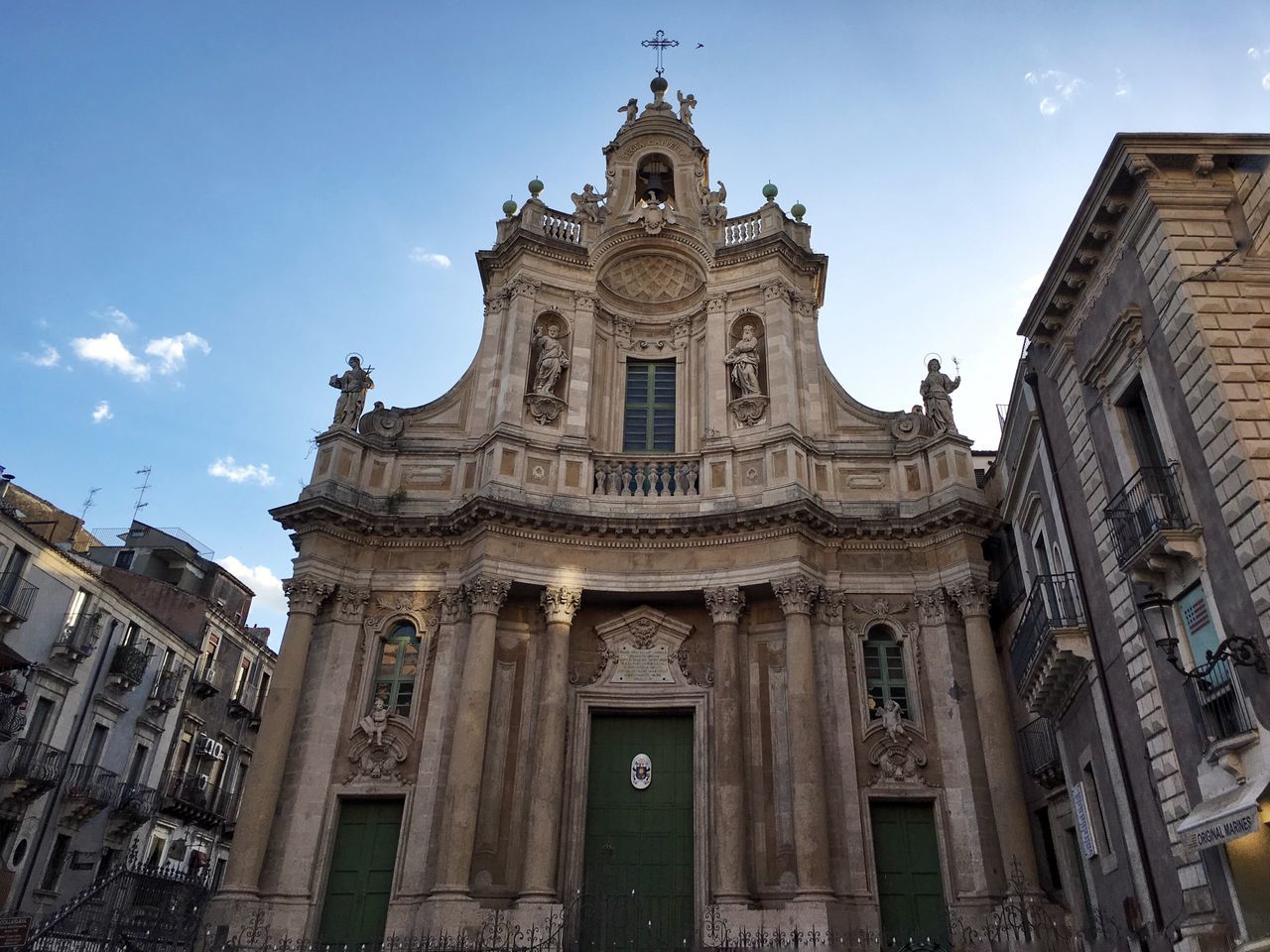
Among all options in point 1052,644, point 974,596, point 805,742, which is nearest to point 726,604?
point 805,742

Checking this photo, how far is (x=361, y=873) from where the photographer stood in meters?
17.0

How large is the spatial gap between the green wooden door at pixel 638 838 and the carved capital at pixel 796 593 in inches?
120

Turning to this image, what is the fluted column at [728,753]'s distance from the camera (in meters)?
16.0

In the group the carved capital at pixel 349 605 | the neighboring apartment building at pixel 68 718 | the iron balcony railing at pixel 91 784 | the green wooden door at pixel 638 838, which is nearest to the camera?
the green wooden door at pixel 638 838

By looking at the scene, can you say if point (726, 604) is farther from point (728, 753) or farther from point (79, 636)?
point (79, 636)

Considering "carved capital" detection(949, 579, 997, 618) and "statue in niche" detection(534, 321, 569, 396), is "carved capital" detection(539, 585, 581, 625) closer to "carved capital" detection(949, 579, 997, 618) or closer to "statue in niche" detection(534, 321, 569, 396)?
"statue in niche" detection(534, 321, 569, 396)

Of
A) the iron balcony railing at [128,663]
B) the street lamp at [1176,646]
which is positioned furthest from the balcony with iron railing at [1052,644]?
the iron balcony railing at [128,663]

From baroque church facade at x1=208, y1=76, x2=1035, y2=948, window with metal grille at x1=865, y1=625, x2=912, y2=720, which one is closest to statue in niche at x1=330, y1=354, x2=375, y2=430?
baroque church facade at x1=208, y1=76, x2=1035, y2=948

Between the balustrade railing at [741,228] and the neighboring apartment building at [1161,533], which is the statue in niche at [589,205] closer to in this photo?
the balustrade railing at [741,228]

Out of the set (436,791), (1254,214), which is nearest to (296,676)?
(436,791)

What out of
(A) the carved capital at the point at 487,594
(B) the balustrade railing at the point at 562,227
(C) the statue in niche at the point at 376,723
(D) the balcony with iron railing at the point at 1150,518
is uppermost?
(B) the balustrade railing at the point at 562,227

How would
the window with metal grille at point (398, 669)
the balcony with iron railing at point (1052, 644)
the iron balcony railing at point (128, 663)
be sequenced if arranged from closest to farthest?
1. the balcony with iron railing at point (1052, 644)
2. the window with metal grille at point (398, 669)
3. the iron balcony railing at point (128, 663)

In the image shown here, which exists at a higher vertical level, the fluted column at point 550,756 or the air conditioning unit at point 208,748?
the air conditioning unit at point 208,748

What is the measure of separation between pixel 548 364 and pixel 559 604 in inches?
232
